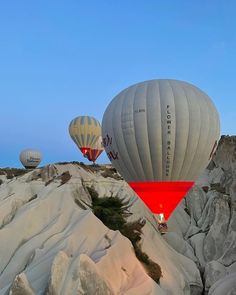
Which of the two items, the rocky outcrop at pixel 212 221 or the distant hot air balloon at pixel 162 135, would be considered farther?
the rocky outcrop at pixel 212 221

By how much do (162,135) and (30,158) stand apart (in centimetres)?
5758

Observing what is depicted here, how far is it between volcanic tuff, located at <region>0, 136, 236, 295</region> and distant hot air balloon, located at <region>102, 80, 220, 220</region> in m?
4.43

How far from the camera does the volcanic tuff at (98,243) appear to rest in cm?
1795

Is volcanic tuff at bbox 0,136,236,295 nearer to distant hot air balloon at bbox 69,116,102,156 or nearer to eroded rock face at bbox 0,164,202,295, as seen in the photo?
eroded rock face at bbox 0,164,202,295

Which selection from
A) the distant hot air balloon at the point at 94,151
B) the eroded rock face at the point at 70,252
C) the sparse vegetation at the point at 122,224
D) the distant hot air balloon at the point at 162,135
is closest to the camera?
the eroded rock face at the point at 70,252

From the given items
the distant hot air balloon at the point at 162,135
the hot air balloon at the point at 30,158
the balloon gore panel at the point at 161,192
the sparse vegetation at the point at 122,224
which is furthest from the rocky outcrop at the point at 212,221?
the hot air balloon at the point at 30,158

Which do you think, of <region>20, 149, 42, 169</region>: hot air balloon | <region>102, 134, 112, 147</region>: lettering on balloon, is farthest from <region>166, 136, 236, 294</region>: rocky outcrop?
<region>20, 149, 42, 169</region>: hot air balloon

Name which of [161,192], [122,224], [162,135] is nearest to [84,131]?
[122,224]

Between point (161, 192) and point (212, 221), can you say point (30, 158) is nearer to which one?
point (212, 221)

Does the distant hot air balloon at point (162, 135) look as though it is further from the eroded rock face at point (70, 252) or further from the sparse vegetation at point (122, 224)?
the sparse vegetation at point (122, 224)

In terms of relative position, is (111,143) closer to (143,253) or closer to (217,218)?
(143,253)

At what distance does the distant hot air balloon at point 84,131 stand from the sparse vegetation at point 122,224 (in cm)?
2108

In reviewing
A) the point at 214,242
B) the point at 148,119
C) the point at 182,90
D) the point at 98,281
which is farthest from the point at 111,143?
the point at 214,242

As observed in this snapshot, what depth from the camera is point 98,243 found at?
22797 mm
